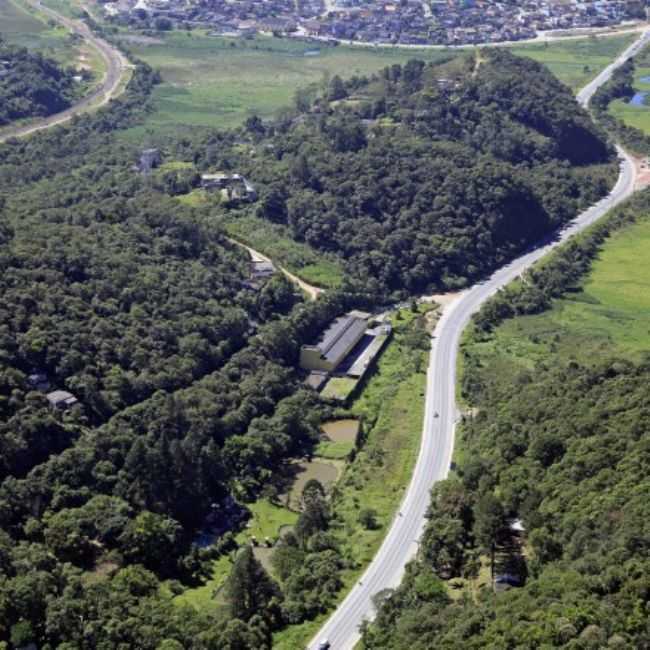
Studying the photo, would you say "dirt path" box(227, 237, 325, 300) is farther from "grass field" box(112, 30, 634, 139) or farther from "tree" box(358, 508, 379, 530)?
"grass field" box(112, 30, 634, 139)

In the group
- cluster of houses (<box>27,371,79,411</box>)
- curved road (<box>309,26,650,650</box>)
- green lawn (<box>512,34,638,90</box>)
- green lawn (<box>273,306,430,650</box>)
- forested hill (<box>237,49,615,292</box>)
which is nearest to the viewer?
curved road (<box>309,26,650,650</box>)

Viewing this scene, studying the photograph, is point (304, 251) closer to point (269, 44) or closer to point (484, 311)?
point (484, 311)

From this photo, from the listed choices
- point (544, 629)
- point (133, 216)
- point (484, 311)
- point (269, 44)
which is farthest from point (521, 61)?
point (544, 629)

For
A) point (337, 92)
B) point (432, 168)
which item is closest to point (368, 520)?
point (432, 168)

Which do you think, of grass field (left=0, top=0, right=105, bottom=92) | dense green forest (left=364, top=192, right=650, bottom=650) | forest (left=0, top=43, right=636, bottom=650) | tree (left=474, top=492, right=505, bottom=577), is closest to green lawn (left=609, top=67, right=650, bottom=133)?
forest (left=0, top=43, right=636, bottom=650)

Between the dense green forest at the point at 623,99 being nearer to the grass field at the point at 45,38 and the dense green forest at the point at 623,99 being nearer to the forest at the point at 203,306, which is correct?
the forest at the point at 203,306

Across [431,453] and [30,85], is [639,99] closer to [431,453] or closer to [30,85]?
[30,85]

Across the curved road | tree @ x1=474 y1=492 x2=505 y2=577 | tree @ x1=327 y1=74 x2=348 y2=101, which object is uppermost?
tree @ x1=327 y1=74 x2=348 y2=101
